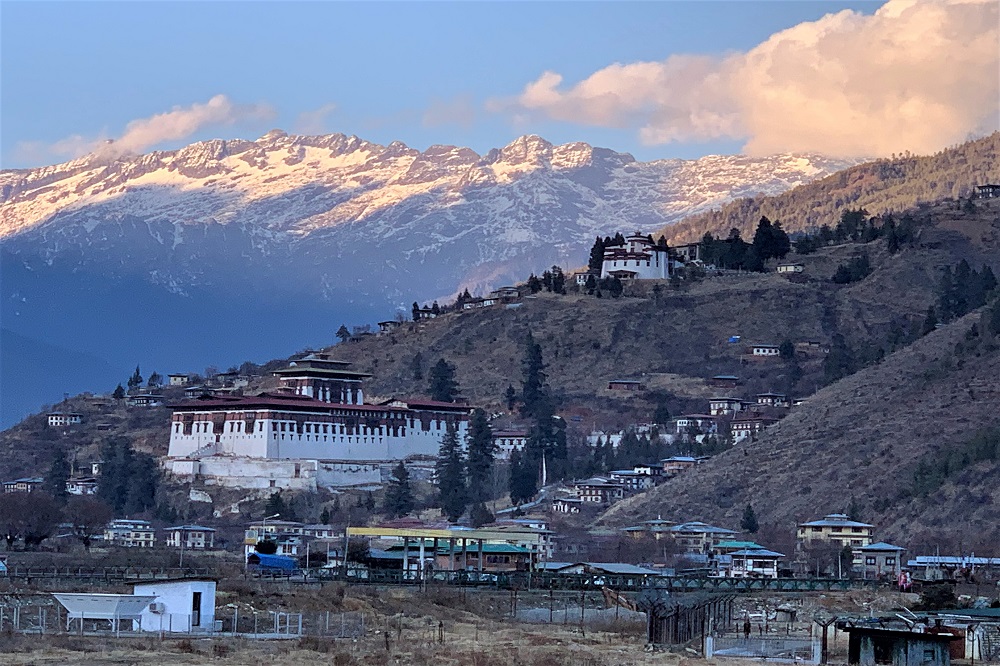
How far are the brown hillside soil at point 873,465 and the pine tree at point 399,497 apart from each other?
527 inches

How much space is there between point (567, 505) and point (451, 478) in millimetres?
9128

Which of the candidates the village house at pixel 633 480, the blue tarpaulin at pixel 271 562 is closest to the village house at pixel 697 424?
the village house at pixel 633 480

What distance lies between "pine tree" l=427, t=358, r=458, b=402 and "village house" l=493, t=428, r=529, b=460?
11.2m

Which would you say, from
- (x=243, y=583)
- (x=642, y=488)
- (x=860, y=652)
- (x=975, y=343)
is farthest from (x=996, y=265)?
(x=860, y=652)

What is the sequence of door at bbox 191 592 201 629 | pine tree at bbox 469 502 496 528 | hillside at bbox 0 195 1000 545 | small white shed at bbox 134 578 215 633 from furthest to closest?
hillside at bbox 0 195 1000 545 < pine tree at bbox 469 502 496 528 < door at bbox 191 592 201 629 < small white shed at bbox 134 578 215 633

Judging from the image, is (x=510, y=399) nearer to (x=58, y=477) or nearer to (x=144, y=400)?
(x=144, y=400)

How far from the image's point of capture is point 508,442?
15962 cm

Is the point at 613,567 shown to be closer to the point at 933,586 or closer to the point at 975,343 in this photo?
the point at 933,586

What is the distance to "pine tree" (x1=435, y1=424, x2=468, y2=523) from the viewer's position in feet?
457

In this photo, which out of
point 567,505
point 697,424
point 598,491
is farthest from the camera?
point 697,424

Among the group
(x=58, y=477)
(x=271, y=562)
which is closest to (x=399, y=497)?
(x=58, y=477)

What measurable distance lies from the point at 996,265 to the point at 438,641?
464 feet

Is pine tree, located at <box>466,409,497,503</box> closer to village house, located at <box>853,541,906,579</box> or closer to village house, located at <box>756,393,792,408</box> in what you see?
village house, located at <box>756,393,792,408</box>

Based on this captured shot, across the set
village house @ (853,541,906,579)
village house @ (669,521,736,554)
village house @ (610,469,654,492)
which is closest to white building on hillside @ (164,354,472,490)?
village house @ (610,469,654,492)
